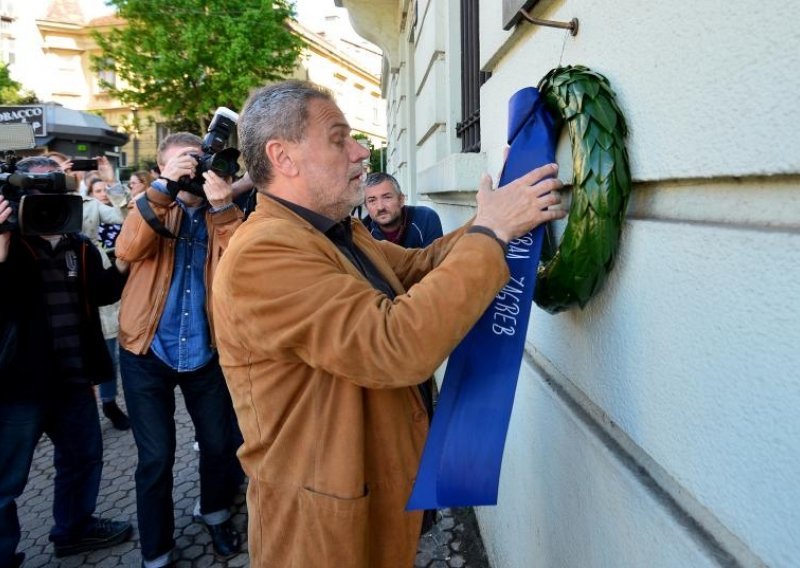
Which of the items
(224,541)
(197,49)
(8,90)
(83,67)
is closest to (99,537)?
(224,541)

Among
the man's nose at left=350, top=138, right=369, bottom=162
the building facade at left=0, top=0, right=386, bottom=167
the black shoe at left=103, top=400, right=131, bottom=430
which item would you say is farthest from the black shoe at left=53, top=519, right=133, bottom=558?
the building facade at left=0, top=0, right=386, bottom=167

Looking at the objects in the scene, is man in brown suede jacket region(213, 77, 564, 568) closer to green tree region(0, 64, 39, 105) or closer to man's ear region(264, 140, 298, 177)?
man's ear region(264, 140, 298, 177)

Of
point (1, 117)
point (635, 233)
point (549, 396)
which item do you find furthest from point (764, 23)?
point (1, 117)

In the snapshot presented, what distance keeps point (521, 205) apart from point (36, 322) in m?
2.41

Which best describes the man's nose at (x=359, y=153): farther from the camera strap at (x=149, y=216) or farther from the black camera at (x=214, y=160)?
the camera strap at (x=149, y=216)

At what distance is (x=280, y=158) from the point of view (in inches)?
60.5

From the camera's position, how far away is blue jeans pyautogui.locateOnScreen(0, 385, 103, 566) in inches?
101

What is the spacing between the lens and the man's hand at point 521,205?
1294mm

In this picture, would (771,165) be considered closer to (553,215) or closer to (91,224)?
(553,215)

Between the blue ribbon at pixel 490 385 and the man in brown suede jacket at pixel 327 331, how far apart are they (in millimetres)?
118

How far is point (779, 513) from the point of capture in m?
0.85

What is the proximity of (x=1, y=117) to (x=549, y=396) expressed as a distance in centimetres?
405

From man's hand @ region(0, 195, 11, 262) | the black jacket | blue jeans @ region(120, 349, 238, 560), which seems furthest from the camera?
blue jeans @ region(120, 349, 238, 560)

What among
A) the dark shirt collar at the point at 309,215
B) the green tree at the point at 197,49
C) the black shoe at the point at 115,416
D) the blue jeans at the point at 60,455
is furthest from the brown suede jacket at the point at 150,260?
the green tree at the point at 197,49
